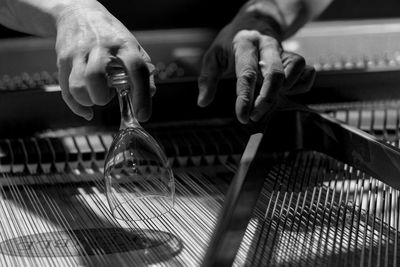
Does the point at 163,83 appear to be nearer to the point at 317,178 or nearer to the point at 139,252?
the point at 317,178

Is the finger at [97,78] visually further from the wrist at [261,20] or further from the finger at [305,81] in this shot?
the wrist at [261,20]

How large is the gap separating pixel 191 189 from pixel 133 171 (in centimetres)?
14

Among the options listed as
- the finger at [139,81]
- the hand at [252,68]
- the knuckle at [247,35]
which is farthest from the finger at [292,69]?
the finger at [139,81]

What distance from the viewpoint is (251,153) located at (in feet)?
5.29

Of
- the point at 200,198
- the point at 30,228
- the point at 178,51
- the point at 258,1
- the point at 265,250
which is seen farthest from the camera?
the point at 178,51

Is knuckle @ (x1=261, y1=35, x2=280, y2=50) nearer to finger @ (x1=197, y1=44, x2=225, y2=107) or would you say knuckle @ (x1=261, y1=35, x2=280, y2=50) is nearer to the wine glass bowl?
finger @ (x1=197, y1=44, x2=225, y2=107)

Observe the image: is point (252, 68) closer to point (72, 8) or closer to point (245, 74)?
point (245, 74)

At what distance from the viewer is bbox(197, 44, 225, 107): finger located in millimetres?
1984

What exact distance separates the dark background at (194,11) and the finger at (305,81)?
157cm

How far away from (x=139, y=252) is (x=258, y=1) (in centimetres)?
126

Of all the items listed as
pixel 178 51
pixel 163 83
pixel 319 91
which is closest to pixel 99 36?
pixel 163 83

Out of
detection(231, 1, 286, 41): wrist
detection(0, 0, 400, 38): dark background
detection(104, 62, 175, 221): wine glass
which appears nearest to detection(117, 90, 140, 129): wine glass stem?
detection(104, 62, 175, 221): wine glass

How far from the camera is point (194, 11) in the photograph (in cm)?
357

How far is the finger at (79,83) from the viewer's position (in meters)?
1.51
